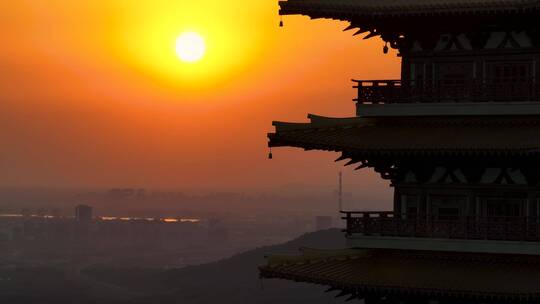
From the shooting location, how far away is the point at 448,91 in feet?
130

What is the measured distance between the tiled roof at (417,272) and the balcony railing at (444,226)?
676 mm

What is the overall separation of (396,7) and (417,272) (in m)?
8.98

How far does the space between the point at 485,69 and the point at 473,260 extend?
6512 millimetres

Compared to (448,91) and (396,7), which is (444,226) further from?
(396,7)

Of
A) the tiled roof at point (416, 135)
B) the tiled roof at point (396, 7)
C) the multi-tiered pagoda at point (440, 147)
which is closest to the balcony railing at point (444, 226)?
the multi-tiered pagoda at point (440, 147)

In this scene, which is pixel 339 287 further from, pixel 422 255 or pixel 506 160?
pixel 506 160

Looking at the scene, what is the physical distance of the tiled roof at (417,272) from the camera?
3622cm

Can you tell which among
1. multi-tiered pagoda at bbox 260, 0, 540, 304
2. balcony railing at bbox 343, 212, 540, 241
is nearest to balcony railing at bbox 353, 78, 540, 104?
multi-tiered pagoda at bbox 260, 0, 540, 304

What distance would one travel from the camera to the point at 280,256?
39219 mm

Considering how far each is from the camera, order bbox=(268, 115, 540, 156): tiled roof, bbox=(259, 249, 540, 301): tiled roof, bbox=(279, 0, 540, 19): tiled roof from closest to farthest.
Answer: bbox=(259, 249, 540, 301): tiled roof
bbox=(268, 115, 540, 156): tiled roof
bbox=(279, 0, 540, 19): tiled roof

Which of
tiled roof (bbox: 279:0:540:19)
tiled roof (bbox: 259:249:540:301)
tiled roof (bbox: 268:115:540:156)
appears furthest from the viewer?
tiled roof (bbox: 279:0:540:19)

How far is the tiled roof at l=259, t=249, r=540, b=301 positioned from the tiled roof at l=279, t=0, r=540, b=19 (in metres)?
8.03

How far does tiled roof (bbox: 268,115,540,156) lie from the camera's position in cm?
3759

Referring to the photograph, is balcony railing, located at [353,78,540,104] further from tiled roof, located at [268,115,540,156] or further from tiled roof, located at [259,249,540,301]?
tiled roof, located at [259,249,540,301]
